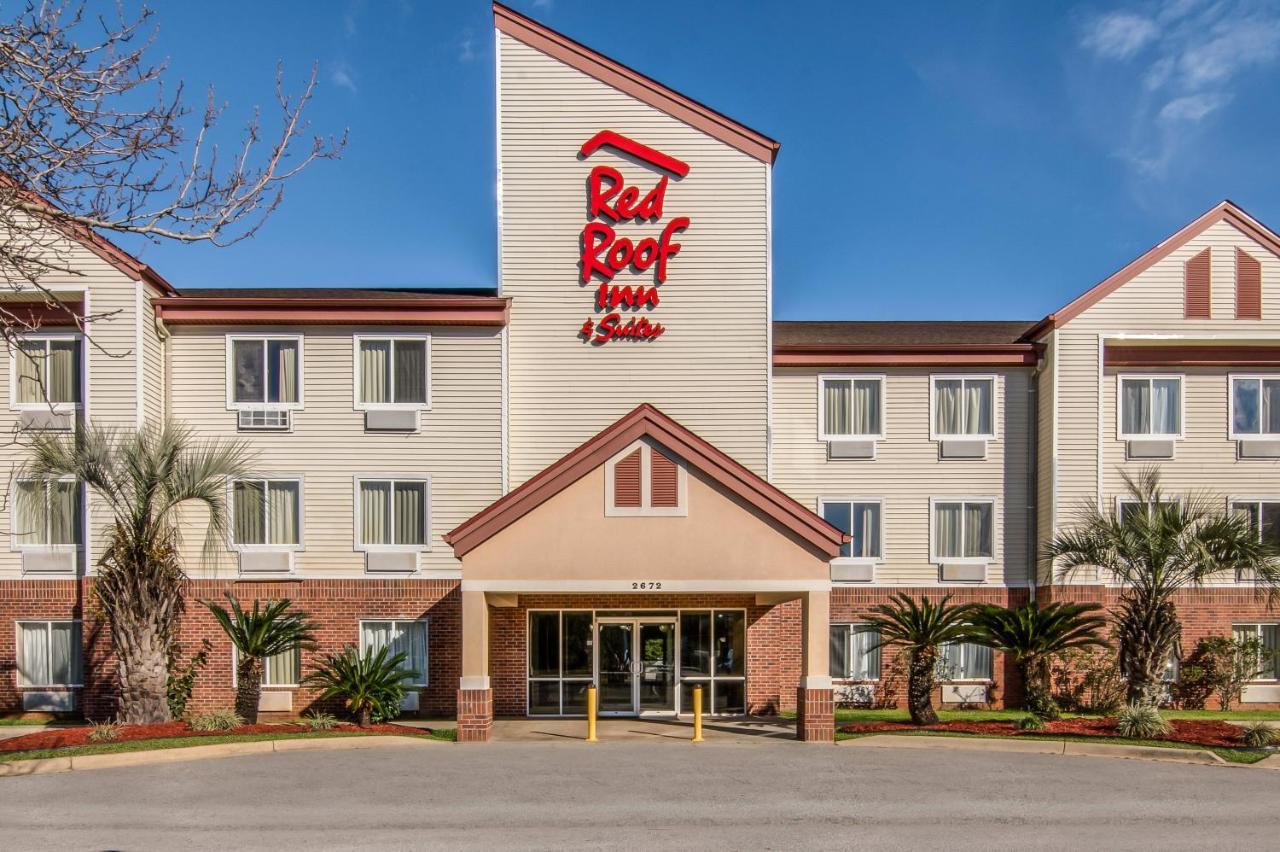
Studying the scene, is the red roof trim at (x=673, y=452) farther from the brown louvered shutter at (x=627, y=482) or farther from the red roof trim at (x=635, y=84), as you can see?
the red roof trim at (x=635, y=84)

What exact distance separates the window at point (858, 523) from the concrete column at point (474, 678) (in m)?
8.45

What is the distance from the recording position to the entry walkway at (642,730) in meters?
19.1

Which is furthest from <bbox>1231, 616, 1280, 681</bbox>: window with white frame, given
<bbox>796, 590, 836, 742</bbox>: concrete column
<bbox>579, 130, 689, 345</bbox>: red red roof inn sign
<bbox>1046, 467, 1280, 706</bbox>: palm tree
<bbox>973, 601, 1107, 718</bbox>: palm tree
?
<bbox>579, 130, 689, 345</bbox>: red red roof inn sign

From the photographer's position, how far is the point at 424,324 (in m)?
22.3

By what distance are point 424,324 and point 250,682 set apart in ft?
25.1

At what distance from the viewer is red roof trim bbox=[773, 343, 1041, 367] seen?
2373 cm

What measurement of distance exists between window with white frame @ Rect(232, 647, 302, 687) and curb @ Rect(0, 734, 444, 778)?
415 cm

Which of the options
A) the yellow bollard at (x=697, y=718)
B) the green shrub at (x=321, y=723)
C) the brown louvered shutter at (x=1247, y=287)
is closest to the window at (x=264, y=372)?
the green shrub at (x=321, y=723)

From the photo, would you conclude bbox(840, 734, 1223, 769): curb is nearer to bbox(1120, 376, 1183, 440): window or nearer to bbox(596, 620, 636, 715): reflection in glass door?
bbox(596, 620, 636, 715): reflection in glass door

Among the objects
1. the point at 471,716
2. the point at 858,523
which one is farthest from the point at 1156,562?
the point at 471,716

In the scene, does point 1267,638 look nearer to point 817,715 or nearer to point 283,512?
point 817,715

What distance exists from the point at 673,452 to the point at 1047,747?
25.6 ft

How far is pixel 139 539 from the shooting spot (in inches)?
756

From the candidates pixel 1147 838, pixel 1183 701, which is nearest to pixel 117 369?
pixel 1147 838
